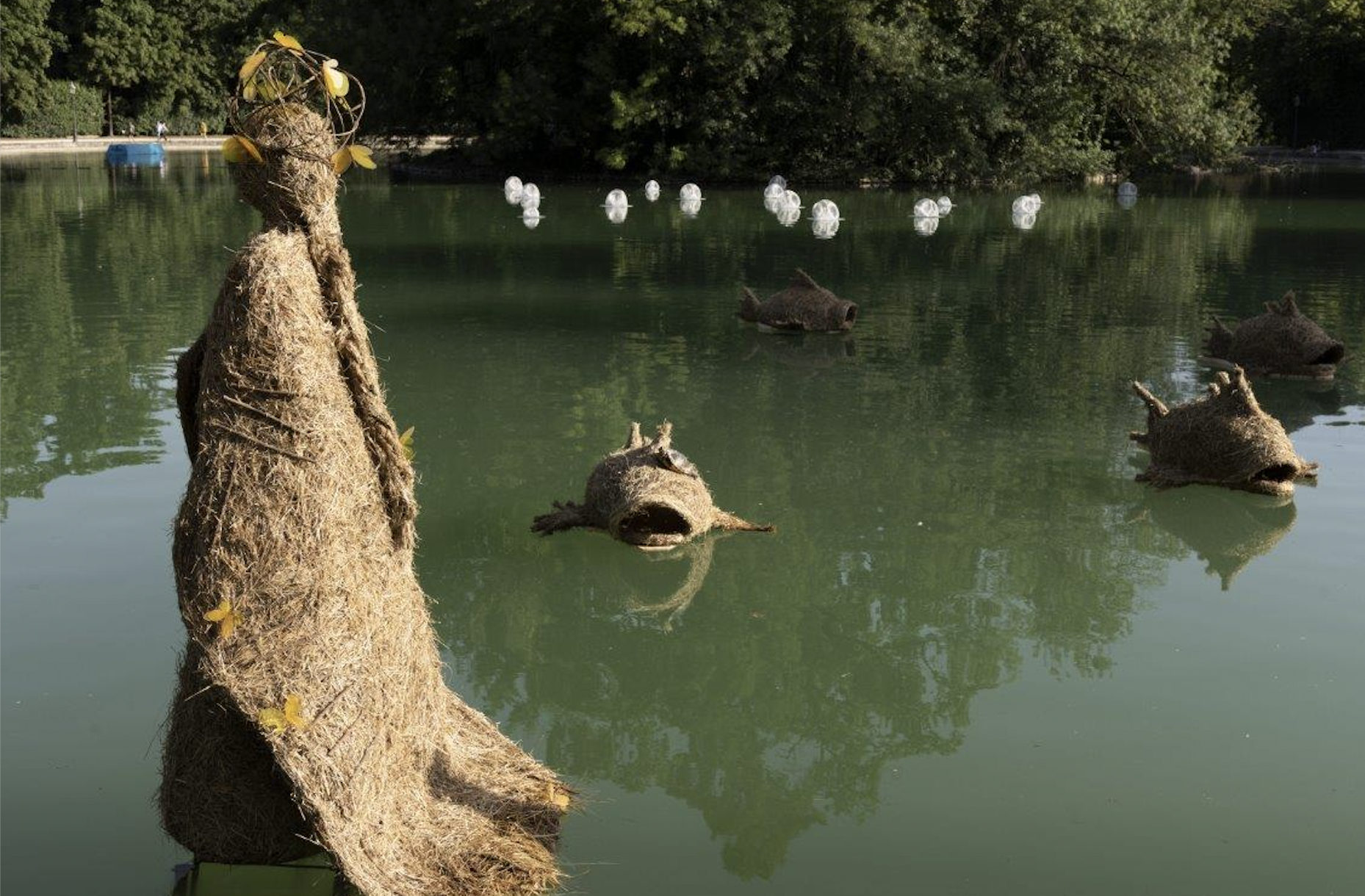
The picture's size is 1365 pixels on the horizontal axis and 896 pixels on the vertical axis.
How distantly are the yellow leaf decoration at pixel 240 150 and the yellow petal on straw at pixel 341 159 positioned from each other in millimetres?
220

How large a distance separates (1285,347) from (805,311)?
16.8ft

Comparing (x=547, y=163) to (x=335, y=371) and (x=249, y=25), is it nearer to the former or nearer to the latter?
(x=249, y=25)

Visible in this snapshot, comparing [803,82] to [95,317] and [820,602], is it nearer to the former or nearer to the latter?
[95,317]

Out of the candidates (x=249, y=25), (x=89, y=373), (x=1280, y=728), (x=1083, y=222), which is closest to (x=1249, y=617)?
(x=1280, y=728)

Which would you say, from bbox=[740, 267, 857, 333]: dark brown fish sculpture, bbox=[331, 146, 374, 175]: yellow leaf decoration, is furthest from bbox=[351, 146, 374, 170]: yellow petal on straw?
bbox=[740, 267, 857, 333]: dark brown fish sculpture

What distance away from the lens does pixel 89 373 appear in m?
13.8

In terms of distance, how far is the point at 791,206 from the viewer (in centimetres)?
3161

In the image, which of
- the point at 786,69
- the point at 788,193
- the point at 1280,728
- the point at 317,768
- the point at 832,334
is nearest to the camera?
the point at 317,768

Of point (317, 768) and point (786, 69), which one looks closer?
point (317, 768)

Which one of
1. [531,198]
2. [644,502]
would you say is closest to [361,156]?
[644,502]

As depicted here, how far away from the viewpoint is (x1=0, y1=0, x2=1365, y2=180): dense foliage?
39.2m

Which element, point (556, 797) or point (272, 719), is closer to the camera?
point (272, 719)

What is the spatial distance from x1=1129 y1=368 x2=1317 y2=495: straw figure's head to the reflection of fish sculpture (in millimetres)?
110

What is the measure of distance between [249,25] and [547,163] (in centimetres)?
1493
